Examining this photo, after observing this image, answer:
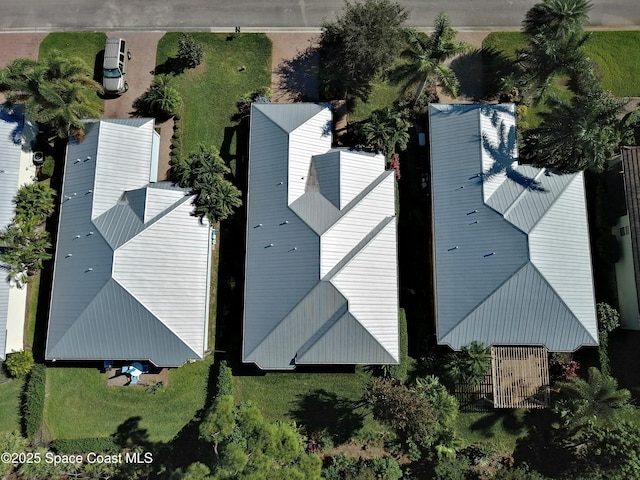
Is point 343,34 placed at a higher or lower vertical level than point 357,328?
higher

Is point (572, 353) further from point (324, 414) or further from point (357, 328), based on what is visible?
point (324, 414)

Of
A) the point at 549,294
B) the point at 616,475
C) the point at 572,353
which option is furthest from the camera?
the point at 572,353

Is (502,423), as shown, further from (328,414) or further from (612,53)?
(612,53)

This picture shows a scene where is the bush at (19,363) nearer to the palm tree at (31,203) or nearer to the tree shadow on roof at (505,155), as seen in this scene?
the palm tree at (31,203)

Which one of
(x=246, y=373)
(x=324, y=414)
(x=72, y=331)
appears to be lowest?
(x=324, y=414)

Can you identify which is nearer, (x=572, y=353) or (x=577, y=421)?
(x=577, y=421)

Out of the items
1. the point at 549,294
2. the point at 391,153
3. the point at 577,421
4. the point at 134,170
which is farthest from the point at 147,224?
the point at 577,421

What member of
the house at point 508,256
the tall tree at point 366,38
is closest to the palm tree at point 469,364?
the house at point 508,256

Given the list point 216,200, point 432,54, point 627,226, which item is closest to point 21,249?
point 216,200
